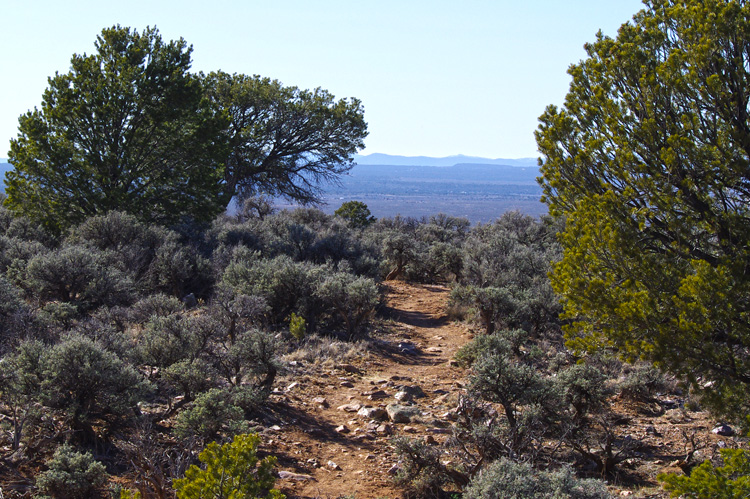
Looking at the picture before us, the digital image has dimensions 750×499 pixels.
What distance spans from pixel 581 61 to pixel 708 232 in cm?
275

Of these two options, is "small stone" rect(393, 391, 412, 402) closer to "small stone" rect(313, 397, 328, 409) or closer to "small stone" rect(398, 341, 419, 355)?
"small stone" rect(313, 397, 328, 409)

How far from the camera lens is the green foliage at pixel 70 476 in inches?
→ 175

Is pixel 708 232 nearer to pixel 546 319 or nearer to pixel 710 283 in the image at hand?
pixel 710 283

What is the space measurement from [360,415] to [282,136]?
18.8 m

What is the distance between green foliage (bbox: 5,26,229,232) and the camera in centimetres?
1527

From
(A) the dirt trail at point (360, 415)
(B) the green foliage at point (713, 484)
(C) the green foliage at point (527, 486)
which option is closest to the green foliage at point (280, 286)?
(A) the dirt trail at point (360, 415)

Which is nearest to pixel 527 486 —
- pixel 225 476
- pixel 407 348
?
pixel 225 476

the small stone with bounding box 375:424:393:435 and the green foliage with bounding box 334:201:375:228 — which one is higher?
the green foliage with bounding box 334:201:375:228

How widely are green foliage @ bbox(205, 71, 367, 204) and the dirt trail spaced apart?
45.4 ft

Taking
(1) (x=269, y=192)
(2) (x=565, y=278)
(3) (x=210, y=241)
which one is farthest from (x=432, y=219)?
(2) (x=565, y=278)

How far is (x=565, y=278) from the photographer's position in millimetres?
5680

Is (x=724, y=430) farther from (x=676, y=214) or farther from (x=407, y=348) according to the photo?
(x=407, y=348)

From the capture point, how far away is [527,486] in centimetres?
427

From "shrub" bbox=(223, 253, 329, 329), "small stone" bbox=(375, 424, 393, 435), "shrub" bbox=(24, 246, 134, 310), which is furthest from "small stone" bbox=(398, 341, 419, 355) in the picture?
"shrub" bbox=(24, 246, 134, 310)
